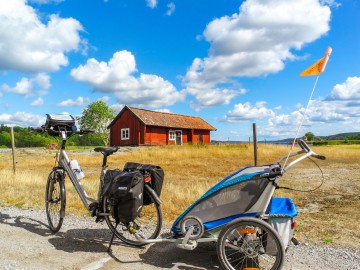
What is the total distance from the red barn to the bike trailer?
34.0 meters

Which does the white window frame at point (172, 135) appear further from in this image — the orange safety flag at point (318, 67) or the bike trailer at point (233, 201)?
the orange safety flag at point (318, 67)

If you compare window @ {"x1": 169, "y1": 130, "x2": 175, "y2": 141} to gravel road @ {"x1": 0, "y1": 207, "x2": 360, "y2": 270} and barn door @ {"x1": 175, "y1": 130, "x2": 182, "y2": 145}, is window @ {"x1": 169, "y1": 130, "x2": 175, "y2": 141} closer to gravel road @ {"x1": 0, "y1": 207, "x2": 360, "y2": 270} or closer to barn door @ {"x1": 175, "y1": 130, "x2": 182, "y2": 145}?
barn door @ {"x1": 175, "y1": 130, "x2": 182, "y2": 145}

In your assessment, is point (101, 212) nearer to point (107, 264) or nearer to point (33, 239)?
point (107, 264)

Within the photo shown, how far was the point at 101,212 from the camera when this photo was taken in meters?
4.73

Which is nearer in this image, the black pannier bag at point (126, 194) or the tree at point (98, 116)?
the black pannier bag at point (126, 194)

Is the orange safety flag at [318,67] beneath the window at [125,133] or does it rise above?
beneath

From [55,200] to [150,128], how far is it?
33.8 meters

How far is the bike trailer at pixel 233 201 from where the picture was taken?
3762 mm

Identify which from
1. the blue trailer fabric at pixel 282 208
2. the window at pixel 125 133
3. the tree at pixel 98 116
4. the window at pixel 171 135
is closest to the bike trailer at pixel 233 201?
the blue trailer fabric at pixel 282 208

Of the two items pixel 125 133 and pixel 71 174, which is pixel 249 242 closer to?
pixel 71 174

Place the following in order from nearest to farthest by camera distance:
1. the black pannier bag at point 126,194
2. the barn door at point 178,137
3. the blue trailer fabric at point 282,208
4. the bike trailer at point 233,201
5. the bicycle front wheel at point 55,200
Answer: the bike trailer at point 233,201 → the blue trailer fabric at point 282,208 → the black pannier bag at point 126,194 → the bicycle front wheel at point 55,200 → the barn door at point 178,137

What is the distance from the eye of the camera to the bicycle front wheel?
5.30m

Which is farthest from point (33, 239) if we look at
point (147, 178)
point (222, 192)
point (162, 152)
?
point (162, 152)

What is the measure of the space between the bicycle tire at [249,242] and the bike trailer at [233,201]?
6.8 inches
